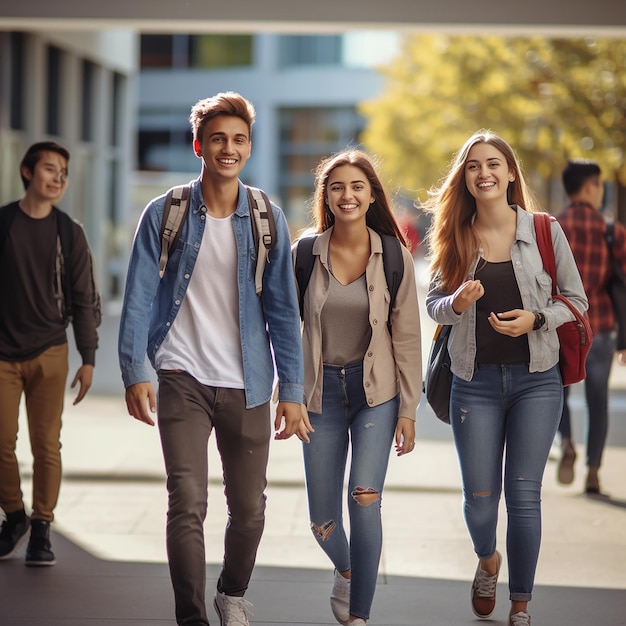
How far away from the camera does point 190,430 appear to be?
173 inches

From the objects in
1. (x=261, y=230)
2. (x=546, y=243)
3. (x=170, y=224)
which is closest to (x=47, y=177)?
(x=170, y=224)

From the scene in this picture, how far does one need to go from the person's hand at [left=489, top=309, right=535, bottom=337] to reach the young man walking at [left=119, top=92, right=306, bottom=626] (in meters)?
0.77

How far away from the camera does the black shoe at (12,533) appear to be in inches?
238

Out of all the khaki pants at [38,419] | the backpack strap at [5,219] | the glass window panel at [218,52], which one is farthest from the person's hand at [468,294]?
the glass window panel at [218,52]

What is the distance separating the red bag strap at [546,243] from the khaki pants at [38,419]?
2414 mm

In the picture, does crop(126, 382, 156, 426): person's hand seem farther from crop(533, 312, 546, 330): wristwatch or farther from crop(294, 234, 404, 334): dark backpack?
crop(533, 312, 546, 330): wristwatch

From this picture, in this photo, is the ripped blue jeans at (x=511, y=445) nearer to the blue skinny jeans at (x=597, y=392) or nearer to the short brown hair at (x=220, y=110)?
the short brown hair at (x=220, y=110)

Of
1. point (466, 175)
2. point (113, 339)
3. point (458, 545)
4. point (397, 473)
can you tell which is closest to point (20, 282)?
point (466, 175)

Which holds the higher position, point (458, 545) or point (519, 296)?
point (519, 296)

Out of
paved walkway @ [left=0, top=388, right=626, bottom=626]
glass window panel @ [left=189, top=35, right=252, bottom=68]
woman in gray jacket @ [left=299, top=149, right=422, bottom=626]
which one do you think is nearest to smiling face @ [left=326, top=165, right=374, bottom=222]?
woman in gray jacket @ [left=299, top=149, right=422, bottom=626]

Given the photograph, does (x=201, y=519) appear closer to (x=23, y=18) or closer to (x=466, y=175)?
(x=466, y=175)

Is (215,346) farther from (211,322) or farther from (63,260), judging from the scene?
(63,260)

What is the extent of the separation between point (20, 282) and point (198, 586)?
6.97 feet

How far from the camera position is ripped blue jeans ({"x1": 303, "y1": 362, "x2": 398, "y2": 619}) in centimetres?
466
